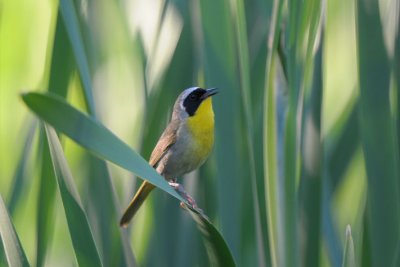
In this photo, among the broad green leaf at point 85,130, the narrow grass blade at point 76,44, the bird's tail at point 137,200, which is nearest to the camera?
the broad green leaf at point 85,130

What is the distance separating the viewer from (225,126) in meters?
1.28

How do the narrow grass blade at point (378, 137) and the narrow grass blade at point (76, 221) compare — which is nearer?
the narrow grass blade at point (76, 221)

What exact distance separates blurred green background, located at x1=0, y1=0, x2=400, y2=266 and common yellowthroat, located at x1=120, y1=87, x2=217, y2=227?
47 millimetres

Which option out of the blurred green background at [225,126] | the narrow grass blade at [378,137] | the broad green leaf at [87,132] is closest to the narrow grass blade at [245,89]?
the blurred green background at [225,126]

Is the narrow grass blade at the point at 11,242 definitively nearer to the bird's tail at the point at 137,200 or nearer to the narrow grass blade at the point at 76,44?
the narrow grass blade at the point at 76,44

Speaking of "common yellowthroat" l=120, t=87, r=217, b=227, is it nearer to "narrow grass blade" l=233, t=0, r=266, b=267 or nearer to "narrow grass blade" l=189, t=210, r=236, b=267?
"narrow grass blade" l=233, t=0, r=266, b=267

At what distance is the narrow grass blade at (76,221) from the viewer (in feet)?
3.34

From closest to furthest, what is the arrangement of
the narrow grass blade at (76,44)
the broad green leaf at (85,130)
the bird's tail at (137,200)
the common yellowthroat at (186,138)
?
the broad green leaf at (85,130) < the narrow grass blade at (76,44) < the bird's tail at (137,200) < the common yellowthroat at (186,138)

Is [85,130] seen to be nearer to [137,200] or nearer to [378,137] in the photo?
[378,137]

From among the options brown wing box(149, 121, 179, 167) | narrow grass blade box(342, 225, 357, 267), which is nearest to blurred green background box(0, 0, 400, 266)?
narrow grass blade box(342, 225, 357, 267)

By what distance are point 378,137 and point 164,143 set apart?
664 millimetres

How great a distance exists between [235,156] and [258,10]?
473mm

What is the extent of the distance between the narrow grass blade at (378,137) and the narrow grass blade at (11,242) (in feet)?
1.78

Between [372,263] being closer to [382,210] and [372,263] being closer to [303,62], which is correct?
[382,210]
